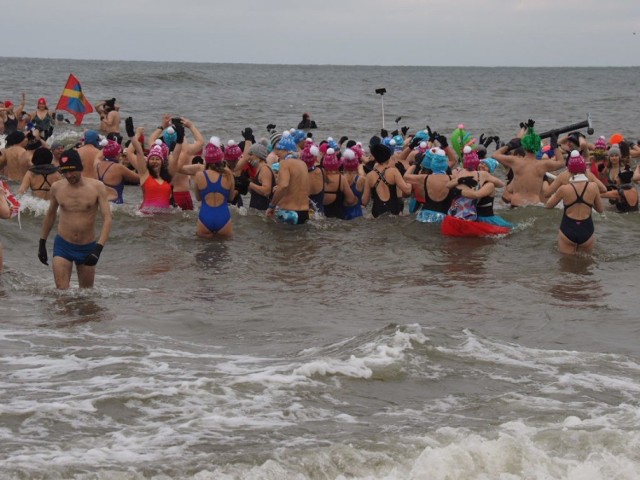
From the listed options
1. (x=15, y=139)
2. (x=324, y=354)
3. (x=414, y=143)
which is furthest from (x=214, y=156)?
(x=15, y=139)

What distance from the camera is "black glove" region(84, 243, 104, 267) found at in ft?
29.8

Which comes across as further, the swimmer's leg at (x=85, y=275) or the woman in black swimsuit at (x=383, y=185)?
the woman in black swimsuit at (x=383, y=185)

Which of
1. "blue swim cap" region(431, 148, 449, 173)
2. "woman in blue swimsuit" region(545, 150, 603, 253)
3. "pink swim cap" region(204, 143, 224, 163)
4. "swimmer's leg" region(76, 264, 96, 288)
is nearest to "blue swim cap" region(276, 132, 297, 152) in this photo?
"pink swim cap" region(204, 143, 224, 163)

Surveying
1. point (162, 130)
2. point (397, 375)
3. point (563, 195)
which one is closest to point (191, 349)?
point (397, 375)

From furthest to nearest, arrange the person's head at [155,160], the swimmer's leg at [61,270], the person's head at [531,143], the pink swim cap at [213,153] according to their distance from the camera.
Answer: the person's head at [531,143] < the person's head at [155,160] < the pink swim cap at [213,153] < the swimmer's leg at [61,270]

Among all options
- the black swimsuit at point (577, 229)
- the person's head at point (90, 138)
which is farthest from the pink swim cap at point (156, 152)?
the black swimsuit at point (577, 229)

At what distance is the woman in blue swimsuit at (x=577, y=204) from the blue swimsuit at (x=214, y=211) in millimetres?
3971

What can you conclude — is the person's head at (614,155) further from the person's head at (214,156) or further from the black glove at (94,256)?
the black glove at (94,256)

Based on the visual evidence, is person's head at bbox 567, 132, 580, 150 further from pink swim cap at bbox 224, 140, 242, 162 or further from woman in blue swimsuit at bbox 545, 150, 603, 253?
pink swim cap at bbox 224, 140, 242, 162

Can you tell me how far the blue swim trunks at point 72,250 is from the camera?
30.5 ft

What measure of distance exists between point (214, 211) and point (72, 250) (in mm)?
3499

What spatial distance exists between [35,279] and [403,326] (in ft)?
13.8

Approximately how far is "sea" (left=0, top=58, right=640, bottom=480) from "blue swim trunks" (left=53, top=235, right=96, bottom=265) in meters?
0.44

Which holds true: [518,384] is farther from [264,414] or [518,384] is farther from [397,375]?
[264,414]
